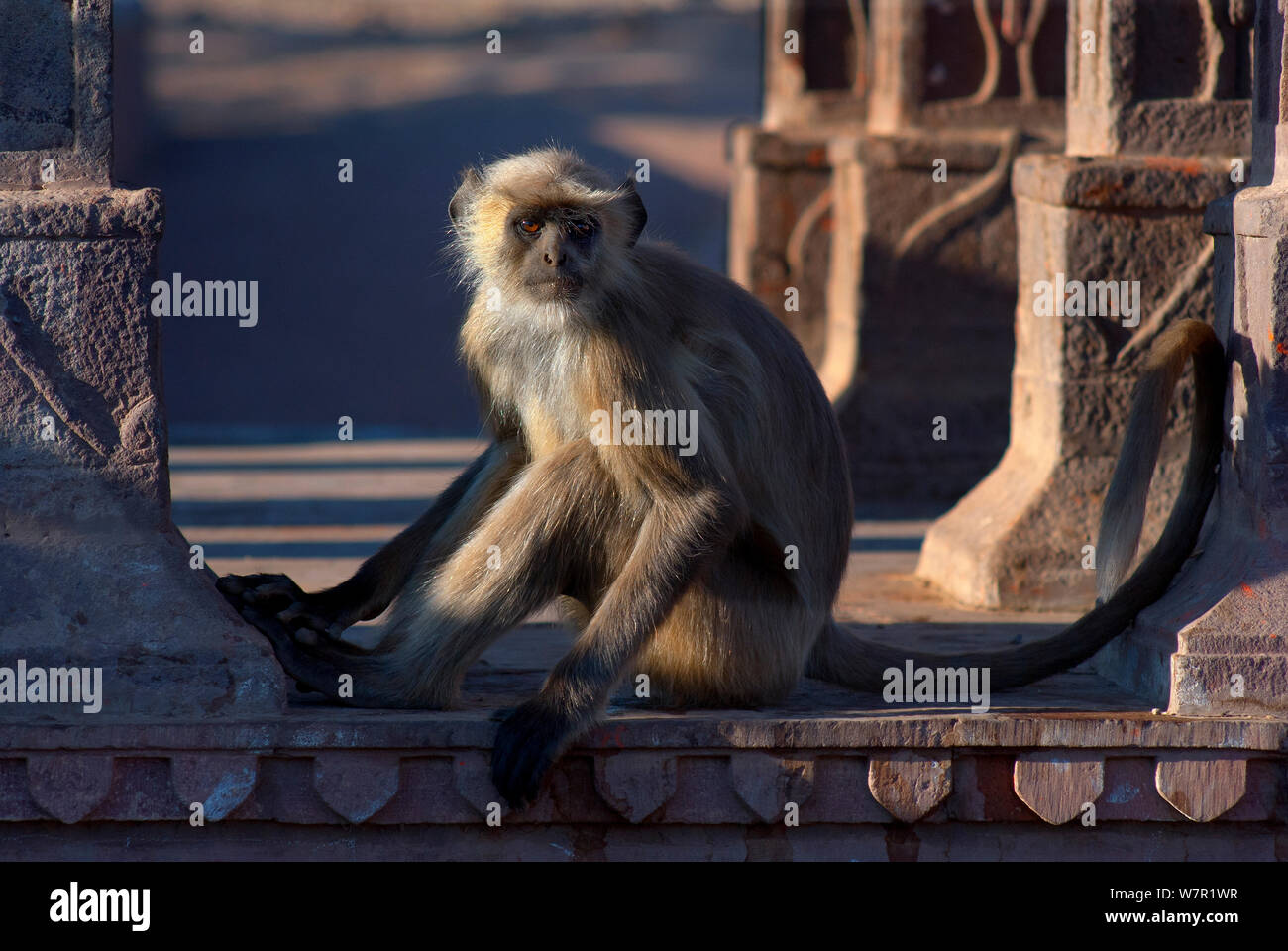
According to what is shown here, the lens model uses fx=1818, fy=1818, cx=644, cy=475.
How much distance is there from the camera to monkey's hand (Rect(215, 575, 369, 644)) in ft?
12.4

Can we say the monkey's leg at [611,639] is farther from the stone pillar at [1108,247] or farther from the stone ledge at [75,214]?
the stone pillar at [1108,247]

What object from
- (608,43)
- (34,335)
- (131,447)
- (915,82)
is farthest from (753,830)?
(608,43)

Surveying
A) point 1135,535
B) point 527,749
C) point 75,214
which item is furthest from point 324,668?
point 1135,535

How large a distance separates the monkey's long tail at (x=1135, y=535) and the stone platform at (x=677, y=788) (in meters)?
0.26

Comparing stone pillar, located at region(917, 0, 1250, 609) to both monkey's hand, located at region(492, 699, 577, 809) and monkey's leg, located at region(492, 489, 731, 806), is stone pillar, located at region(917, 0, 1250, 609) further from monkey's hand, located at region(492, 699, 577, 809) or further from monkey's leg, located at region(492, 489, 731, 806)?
monkey's hand, located at region(492, 699, 577, 809)

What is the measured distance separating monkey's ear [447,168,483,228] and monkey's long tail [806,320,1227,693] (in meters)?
1.22

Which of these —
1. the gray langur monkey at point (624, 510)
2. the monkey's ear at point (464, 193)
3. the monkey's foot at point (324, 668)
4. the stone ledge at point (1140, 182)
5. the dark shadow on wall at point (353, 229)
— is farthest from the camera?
the dark shadow on wall at point (353, 229)

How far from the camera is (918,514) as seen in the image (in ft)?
23.6

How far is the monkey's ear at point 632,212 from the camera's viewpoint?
3766 mm

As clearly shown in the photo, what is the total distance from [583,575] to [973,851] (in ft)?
3.16

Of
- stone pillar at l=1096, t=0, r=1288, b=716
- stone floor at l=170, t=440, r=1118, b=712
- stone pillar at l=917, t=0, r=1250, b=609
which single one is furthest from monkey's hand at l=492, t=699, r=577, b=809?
stone pillar at l=917, t=0, r=1250, b=609

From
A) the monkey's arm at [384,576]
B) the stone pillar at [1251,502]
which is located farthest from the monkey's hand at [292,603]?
the stone pillar at [1251,502]

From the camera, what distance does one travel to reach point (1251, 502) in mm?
3783

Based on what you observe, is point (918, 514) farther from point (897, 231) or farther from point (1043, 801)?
point (1043, 801)
